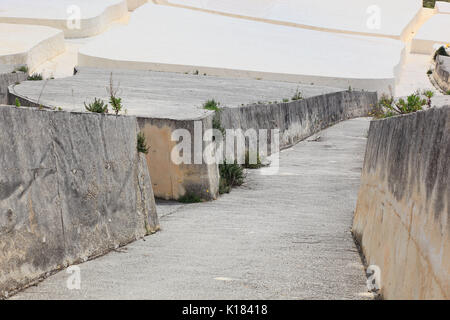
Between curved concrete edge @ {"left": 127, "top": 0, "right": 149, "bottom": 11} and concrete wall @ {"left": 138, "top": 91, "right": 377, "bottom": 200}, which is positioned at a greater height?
curved concrete edge @ {"left": 127, "top": 0, "right": 149, "bottom": 11}

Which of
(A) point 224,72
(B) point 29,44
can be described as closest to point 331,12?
(B) point 29,44

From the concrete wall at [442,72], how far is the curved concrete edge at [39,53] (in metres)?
18.0

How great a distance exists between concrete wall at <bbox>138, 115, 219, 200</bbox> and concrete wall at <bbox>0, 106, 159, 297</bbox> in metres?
2.31

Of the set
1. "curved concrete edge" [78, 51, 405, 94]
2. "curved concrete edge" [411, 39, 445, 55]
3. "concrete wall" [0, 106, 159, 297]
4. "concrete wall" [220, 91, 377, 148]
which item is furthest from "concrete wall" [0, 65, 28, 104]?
"curved concrete edge" [411, 39, 445, 55]

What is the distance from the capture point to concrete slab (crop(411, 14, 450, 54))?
44156mm

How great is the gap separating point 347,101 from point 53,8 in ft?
75.3

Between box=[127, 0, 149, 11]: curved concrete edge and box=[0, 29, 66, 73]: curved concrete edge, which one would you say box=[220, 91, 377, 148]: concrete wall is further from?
box=[127, 0, 149, 11]: curved concrete edge

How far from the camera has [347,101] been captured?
25.0 meters

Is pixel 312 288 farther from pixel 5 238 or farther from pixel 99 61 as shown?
pixel 99 61

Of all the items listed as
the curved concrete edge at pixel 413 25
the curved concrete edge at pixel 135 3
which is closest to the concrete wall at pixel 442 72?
the curved concrete edge at pixel 413 25

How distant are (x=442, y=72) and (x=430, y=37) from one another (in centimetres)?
1112

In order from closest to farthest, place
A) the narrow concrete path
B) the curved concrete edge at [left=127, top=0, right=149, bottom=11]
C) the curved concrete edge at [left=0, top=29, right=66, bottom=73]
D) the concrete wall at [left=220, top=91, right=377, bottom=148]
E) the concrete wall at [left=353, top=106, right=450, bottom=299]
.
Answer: the concrete wall at [left=353, top=106, right=450, bottom=299]
the narrow concrete path
the concrete wall at [left=220, top=91, right=377, bottom=148]
the curved concrete edge at [left=0, top=29, right=66, bottom=73]
the curved concrete edge at [left=127, top=0, right=149, bottom=11]

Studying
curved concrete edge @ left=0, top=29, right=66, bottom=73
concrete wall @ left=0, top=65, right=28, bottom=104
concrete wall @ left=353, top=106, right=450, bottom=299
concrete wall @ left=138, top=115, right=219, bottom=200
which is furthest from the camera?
curved concrete edge @ left=0, top=29, right=66, bottom=73

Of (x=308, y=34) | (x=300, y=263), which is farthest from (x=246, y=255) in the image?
(x=308, y=34)
